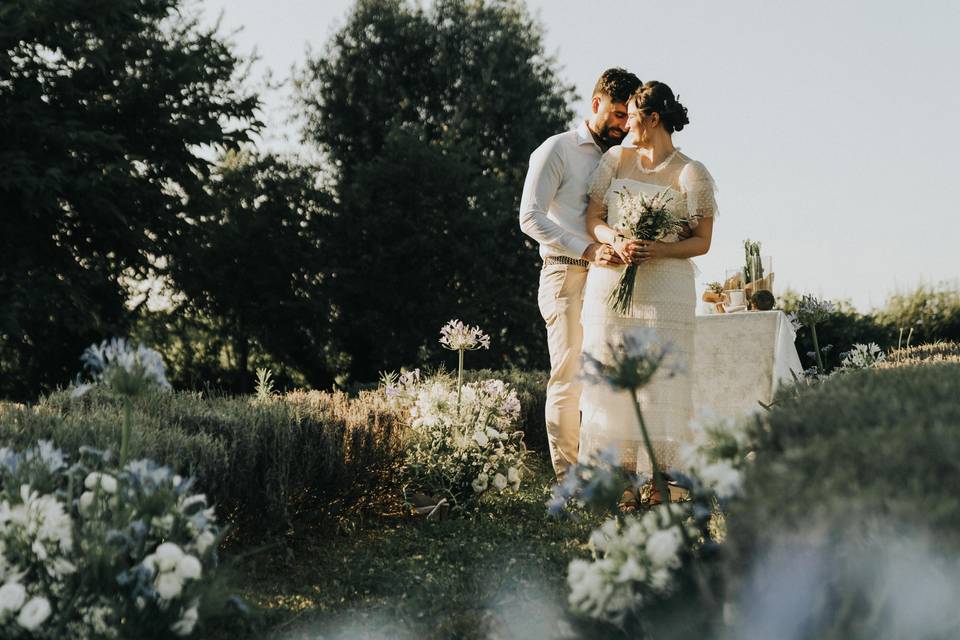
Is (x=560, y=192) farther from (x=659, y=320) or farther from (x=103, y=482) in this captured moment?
(x=103, y=482)

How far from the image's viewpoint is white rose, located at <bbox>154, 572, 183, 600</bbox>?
2240 millimetres

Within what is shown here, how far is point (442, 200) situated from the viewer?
18.7m

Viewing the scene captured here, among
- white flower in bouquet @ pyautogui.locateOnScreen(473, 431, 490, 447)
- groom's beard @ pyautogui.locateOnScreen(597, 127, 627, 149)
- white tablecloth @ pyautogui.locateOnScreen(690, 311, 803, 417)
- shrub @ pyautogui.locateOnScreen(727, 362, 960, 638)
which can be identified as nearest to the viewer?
shrub @ pyautogui.locateOnScreen(727, 362, 960, 638)

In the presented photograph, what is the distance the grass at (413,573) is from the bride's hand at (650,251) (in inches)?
64.7

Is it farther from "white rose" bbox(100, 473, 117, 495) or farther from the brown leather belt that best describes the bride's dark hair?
"white rose" bbox(100, 473, 117, 495)

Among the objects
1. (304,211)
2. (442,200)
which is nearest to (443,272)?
(442,200)

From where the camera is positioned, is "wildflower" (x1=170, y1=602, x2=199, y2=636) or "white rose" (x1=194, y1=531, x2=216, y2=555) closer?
"wildflower" (x1=170, y1=602, x2=199, y2=636)

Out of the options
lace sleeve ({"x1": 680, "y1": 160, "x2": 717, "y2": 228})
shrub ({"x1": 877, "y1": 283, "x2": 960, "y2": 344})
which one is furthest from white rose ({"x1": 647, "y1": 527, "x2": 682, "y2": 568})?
shrub ({"x1": 877, "y1": 283, "x2": 960, "y2": 344})

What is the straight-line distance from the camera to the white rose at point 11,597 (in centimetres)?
221

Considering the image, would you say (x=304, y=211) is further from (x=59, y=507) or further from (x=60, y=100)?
(x=59, y=507)

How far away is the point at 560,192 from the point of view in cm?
565

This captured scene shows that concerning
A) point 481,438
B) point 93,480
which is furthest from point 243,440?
point 93,480

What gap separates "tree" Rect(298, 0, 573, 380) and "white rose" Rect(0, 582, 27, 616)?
51.7 feet

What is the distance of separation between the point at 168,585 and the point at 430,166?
1678 cm
